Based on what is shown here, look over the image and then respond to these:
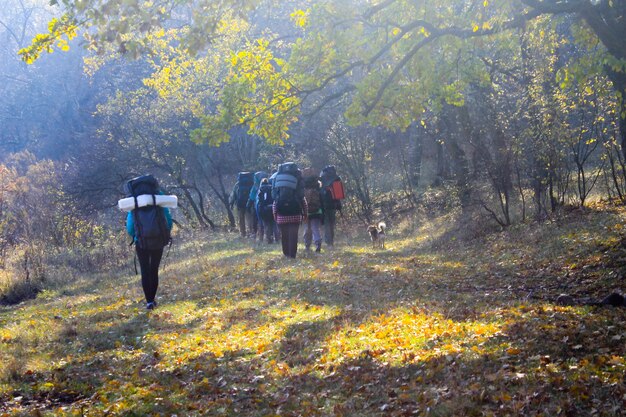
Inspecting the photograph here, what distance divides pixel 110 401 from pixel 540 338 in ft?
13.5

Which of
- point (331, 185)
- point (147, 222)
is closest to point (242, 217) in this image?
point (331, 185)

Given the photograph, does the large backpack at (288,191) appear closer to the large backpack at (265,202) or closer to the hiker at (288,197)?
the hiker at (288,197)

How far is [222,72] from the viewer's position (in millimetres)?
29359

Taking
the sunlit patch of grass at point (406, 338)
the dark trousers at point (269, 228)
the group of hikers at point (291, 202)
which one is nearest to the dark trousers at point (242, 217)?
the group of hikers at point (291, 202)

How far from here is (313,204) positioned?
17.4 m

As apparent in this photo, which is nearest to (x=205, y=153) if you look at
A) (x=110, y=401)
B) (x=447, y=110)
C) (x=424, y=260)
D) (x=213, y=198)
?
(x=213, y=198)

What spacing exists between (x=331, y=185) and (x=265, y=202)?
1836mm

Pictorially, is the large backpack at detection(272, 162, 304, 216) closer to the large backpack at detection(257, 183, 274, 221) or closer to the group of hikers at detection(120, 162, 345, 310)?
the group of hikers at detection(120, 162, 345, 310)

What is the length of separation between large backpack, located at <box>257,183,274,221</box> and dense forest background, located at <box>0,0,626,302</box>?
Answer: 1729mm

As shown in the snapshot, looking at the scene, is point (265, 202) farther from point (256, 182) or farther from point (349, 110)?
point (349, 110)

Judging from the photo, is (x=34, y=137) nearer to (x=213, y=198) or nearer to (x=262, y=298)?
(x=213, y=198)


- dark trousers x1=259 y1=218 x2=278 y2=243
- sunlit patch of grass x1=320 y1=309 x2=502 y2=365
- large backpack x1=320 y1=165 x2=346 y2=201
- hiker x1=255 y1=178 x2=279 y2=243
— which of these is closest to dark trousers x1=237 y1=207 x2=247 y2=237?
hiker x1=255 y1=178 x2=279 y2=243

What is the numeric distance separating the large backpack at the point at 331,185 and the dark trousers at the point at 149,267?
27.2 feet

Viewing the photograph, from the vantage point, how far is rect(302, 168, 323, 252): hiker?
57.1 feet
